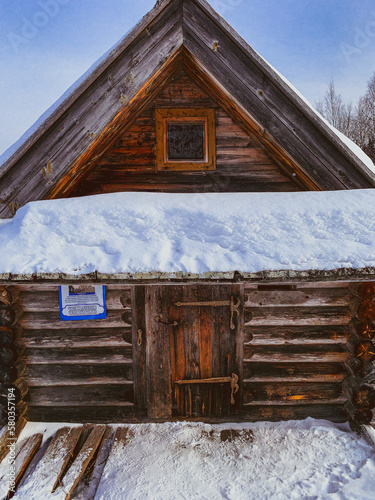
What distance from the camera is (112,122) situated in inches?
143

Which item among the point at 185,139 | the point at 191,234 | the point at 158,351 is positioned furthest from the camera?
the point at 185,139

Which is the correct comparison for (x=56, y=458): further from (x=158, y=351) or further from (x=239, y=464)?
(x=239, y=464)

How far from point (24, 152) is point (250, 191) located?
282cm

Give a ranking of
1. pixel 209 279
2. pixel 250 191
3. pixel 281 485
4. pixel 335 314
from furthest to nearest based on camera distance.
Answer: pixel 250 191, pixel 335 314, pixel 281 485, pixel 209 279

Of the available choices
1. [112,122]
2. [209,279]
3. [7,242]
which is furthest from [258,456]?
[112,122]

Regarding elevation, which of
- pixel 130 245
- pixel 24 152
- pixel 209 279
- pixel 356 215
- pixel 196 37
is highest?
pixel 196 37

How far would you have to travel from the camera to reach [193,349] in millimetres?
3936

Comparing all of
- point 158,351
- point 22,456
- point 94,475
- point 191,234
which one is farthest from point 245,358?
point 22,456

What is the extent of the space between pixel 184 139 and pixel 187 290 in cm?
199

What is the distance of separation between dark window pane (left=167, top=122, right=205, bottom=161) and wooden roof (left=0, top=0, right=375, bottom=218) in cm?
53

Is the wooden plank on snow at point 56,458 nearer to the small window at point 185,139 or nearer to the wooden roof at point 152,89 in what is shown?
the wooden roof at point 152,89

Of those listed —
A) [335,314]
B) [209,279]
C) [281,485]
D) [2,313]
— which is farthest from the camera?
[335,314]

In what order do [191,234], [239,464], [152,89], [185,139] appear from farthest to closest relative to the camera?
[185,139]
[152,89]
[239,464]
[191,234]

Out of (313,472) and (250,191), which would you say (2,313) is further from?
(313,472)
